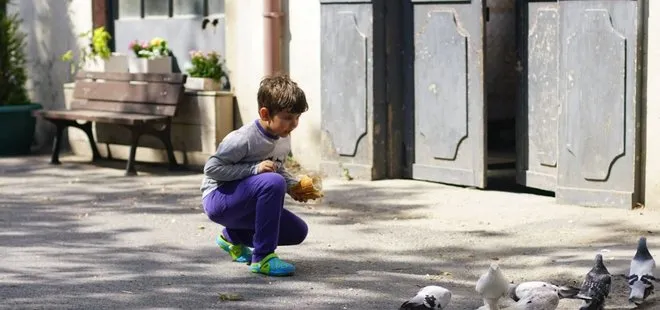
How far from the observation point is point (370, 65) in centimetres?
977

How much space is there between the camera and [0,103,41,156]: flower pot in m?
12.7

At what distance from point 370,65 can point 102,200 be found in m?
2.28

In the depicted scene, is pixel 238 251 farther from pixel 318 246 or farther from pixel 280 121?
pixel 280 121

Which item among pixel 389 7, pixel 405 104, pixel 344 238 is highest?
pixel 389 7

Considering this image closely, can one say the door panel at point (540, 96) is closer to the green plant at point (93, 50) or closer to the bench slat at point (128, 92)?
the bench slat at point (128, 92)

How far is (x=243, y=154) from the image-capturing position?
6301 mm

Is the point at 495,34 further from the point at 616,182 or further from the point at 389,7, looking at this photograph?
the point at 616,182

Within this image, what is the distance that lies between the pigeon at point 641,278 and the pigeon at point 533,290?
0.25 meters

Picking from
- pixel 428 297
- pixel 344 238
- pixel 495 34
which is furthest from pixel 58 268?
pixel 495 34

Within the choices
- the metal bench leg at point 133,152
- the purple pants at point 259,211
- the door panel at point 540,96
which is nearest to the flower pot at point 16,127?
the metal bench leg at point 133,152

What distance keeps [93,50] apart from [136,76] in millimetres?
1037

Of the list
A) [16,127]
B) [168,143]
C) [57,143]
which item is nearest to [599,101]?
[168,143]

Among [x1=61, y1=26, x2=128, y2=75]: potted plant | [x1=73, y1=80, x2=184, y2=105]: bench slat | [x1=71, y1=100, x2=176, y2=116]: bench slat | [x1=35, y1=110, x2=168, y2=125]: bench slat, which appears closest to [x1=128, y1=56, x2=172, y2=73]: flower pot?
[x1=61, y1=26, x2=128, y2=75]: potted plant

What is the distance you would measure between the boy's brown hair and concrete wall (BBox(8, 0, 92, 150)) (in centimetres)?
677
